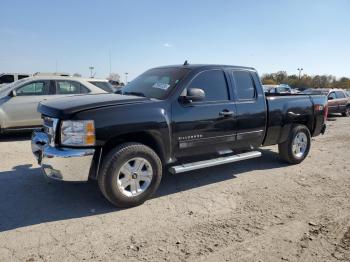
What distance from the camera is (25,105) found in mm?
8977

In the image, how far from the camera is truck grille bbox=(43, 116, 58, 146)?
4.29 m

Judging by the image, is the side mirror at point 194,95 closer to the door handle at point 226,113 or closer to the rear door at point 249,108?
the door handle at point 226,113

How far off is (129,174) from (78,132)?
88 cm

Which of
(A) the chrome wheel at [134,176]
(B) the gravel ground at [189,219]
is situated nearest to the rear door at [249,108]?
(B) the gravel ground at [189,219]

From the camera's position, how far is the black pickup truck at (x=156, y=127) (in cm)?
422

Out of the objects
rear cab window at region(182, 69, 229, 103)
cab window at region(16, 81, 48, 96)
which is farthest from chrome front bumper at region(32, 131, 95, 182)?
cab window at region(16, 81, 48, 96)

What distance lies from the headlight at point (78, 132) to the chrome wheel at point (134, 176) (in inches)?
22.8

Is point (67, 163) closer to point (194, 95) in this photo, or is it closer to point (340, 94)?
point (194, 95)

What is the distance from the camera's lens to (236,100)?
5723 millimetres

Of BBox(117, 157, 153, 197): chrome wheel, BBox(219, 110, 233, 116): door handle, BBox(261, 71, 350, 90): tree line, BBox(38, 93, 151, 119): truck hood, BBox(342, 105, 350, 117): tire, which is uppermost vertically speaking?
BBox(261, 71, 350, 90): tree line

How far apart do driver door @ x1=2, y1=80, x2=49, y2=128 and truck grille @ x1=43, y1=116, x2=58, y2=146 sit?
4.78 metres

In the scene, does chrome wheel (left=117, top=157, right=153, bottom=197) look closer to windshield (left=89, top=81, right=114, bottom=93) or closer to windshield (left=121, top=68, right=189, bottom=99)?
windshield (left=121, top=68, right=189, bottom=99)

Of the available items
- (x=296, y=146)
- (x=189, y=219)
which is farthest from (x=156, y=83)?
(x=296, y=146)

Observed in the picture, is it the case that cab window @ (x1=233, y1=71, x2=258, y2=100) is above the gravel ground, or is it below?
above
